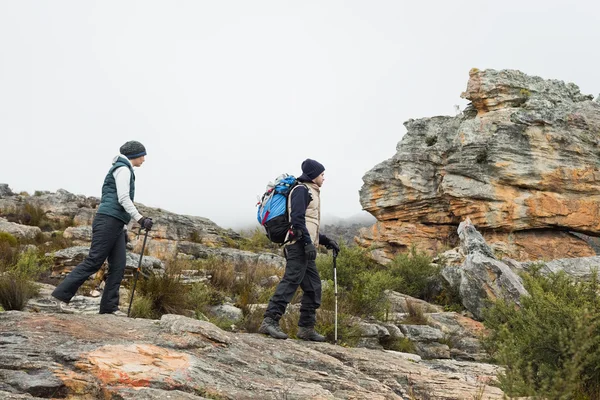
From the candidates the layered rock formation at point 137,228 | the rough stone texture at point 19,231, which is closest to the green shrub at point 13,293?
the layered rock formation at point 137,228

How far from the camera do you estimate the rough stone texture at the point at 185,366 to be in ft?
11.7

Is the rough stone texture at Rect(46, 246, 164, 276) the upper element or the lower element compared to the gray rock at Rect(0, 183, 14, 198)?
lower

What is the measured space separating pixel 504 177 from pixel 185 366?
19116 millimetres

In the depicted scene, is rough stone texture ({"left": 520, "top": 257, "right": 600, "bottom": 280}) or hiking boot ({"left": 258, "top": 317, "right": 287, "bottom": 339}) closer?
hiking boot ({"left": 258, "top": 317, "right": 287, "bottom": 339})

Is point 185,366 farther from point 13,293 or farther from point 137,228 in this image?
point 137,228

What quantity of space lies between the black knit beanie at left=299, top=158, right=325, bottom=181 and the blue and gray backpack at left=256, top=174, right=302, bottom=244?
182 mm

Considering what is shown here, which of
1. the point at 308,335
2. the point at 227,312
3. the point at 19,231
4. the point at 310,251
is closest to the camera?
the point at 310,251

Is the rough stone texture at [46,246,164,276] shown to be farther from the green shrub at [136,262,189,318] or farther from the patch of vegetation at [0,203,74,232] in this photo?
the patch of vegetation at [0,203,74,232]

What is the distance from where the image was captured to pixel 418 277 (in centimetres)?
1341

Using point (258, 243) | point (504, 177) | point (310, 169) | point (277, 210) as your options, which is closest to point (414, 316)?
point (310, 169)

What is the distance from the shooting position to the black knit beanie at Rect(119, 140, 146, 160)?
629 cm

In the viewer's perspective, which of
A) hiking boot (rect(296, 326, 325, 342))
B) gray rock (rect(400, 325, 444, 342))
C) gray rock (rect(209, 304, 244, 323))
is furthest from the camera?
gray rock (rect(400, 325, 444, 342))

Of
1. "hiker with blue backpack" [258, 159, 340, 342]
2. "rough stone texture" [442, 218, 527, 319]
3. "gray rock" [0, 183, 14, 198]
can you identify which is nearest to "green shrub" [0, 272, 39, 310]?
"hiker with blue backpack" [258, 159, 340, 342]

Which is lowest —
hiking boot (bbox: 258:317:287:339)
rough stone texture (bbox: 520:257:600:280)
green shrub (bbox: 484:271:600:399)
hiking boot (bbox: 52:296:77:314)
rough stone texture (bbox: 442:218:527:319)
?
hiking boot (bbox: 52:296:77:314)
